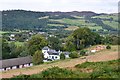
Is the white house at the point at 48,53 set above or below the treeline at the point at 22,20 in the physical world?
below

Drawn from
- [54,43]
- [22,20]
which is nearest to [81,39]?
[54,43]

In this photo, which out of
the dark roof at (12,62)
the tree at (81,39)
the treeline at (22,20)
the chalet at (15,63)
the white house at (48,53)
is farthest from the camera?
the treeline at (22,20)

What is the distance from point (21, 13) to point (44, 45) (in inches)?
2939

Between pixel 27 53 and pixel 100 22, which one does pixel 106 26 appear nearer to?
pixel 100 22

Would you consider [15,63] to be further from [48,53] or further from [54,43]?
[54,43]

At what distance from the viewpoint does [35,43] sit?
120 feet

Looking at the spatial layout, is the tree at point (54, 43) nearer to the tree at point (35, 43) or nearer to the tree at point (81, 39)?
the tree at point (35, 43)

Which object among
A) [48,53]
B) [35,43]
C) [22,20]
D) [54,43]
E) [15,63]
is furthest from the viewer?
[22,20]

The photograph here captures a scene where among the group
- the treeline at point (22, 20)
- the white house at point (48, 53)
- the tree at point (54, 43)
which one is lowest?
the white house at point (48, 53)

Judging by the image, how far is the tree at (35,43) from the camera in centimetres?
3527

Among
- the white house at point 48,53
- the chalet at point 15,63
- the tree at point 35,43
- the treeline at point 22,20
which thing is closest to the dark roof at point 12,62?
the chalet at point 15,63

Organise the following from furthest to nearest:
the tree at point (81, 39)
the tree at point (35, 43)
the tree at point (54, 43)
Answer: the tree at point (54, 43)
the tree at point (35, 43)
the tree at point (81, 39)

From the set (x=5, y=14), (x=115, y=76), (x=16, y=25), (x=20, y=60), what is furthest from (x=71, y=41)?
(x=5, y=14)

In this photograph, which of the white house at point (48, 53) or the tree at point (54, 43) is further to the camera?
the tree at point (54, 43)
